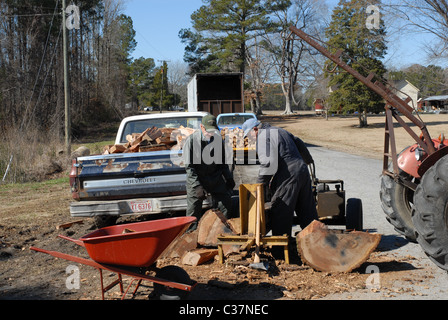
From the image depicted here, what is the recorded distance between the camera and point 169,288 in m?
4.59

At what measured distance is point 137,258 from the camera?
14.8 feet

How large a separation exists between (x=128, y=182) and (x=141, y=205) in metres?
0.43

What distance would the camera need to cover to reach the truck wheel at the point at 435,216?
5.03m

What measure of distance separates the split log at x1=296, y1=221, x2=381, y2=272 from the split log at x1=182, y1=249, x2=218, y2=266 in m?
1.18

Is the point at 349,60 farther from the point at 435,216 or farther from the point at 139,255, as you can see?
the point at 139,255

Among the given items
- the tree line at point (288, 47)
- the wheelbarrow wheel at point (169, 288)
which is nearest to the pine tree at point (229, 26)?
the tree line at point (288, 47)

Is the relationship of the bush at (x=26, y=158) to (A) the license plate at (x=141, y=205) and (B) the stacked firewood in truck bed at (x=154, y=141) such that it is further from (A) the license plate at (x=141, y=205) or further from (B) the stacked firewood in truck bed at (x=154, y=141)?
(A) the license plate at (x=141, y=205)

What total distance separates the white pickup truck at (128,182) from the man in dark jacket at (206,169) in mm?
493

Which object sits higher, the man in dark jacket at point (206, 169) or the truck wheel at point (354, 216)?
the man in dark jacket at point (206, 169)

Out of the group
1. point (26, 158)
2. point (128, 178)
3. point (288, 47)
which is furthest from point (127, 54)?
point (128, 178)

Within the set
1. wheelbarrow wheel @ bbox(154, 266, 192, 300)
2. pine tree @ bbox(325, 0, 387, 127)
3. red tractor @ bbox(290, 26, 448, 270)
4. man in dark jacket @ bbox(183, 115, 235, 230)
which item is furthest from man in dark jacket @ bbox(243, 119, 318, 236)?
pine tree @ bbox(325, 0, 387, 127)

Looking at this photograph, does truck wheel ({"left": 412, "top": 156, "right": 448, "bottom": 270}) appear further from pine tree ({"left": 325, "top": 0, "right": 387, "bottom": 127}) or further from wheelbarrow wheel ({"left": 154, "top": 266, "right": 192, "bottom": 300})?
pine tree ({"left": 325, "top": 0, "right": 387, "bottom": 127})

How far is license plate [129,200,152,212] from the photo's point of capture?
737cm

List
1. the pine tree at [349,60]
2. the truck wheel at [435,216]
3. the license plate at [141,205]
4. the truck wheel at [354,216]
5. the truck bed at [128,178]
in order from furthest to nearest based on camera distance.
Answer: the pine tree at [349,60]
the truck bed at [128,178]
the license plate at [141,205]
the truck wheel at [354,216]
the truck wheel at [435,216]
